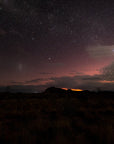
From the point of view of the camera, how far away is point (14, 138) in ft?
15.4

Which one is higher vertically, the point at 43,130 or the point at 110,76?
the point at 110,76

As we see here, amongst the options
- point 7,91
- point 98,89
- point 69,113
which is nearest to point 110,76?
point 98,89

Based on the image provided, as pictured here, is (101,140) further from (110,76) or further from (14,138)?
(110,76)

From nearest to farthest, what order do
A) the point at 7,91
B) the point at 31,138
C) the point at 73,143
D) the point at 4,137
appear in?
1. the point at 73,143
2. the point at 31,138
3. the point at 4,137
4. the point at 7,91

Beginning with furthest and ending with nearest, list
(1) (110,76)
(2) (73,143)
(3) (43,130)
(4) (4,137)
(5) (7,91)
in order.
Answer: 1. (1) (110,76)
2. (5) (7,91)
3. (3) (43,130)
4. (4) (4,137)
5. (2) (73,143)

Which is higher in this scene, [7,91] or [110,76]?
[110,76]

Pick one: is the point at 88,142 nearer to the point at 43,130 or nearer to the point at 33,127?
the point at 43,130

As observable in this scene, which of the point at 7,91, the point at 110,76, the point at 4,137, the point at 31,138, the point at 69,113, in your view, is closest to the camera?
the point at 31,138

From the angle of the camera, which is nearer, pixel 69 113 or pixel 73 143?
pixel 73 143

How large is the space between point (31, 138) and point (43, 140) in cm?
47

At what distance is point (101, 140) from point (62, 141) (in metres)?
1.57

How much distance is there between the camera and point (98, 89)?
39.1 meters

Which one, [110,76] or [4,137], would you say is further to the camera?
[110,76]

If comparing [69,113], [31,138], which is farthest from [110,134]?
[69,113]
